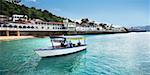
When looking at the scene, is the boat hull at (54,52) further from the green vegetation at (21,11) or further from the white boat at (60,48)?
the green vegetation at (21,11)

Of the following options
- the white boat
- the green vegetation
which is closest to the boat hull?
the white boat

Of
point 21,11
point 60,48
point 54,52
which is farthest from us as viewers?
point 21,11

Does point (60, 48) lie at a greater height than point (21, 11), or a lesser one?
lesser

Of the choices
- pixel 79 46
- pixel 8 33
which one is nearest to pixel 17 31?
pixel 8 33

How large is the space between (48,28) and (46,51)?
1664 inches

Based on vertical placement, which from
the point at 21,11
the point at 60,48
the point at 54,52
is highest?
the point at 21,11

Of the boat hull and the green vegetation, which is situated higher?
the green vegetation

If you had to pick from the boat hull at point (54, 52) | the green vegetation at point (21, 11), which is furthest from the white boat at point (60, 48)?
the green vegetation at point (21, 11)

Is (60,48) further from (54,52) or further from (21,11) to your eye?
(21,11)

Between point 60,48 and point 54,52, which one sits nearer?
point 54,52

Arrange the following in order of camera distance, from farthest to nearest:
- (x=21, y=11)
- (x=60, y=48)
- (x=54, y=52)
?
(x=21, y=11), (x=60, y=48), (x=54, y=52)

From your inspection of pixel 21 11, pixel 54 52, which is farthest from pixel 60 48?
pixel 21 11

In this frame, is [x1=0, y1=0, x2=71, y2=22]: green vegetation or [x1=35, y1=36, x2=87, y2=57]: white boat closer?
[x1=35, y1=36, x2=87, y2=57]: white boat

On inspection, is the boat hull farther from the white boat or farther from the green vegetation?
the green vegetation
